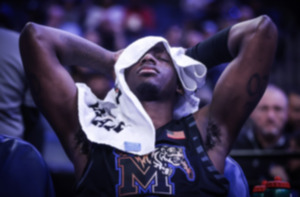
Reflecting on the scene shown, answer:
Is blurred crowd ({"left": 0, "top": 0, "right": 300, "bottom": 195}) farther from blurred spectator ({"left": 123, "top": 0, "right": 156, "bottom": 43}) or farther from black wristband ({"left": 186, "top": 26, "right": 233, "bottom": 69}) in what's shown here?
black wristband ({"left": 186, "top": 26, "right": 233, "bottom": 69})

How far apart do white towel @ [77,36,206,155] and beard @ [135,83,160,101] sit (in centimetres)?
7

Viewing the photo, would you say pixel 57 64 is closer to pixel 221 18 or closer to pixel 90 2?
pixel 90 2

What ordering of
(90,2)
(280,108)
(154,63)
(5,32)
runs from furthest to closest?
1. (90,2)
2. (280,108)
3. (5,32)
4. (154,63)

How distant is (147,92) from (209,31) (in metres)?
3.50

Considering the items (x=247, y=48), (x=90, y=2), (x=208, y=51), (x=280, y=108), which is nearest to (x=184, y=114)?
(x=208, y=51)

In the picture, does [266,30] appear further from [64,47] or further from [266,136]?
[266,136]

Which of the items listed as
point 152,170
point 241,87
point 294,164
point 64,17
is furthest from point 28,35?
point 64,17

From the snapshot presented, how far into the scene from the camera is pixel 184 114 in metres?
1.88

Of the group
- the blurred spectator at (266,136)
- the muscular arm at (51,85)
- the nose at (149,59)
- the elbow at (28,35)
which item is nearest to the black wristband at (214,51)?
the nose at (149,59)

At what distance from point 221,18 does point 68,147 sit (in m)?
4.28

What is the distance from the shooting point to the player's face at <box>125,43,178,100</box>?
5.82ft

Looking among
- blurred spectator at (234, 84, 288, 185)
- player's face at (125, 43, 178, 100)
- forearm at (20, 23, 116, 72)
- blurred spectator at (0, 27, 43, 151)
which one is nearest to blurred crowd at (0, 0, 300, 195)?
blurred spectator at (234, 84, 288, 185)

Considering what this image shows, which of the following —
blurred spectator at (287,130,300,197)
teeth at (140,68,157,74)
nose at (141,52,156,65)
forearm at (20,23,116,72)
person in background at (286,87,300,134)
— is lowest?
blurred spectator at (287,130,300,197)

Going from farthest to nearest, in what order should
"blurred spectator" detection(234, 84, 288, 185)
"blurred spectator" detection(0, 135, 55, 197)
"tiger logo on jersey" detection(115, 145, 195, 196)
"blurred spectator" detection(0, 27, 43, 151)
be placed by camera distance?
1. "blurred spectator" detection(234, 84, 288, 185)
2. "blurred spectator" detection(0, 27, 43, 151)
3. "tiger logo on jersey" detection(115, 145, 195, 196)
4. "blurred spectator" detection(0, 135, 55, 197)
